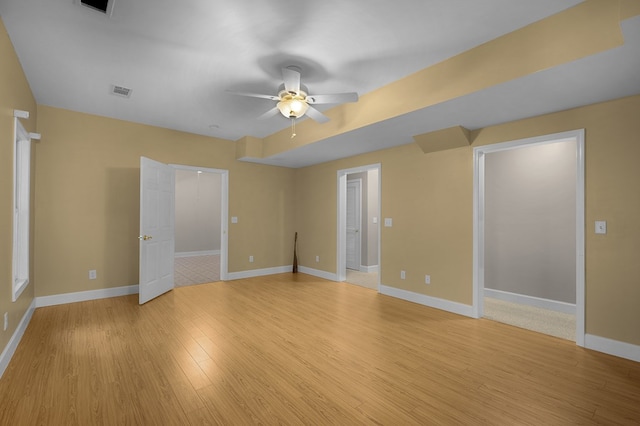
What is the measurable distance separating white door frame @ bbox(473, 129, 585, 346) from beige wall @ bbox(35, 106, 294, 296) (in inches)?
176

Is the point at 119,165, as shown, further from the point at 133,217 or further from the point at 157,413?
the point at 157,413

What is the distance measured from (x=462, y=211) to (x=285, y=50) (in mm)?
2908

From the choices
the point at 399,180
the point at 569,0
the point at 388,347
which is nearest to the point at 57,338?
the point at 388,347

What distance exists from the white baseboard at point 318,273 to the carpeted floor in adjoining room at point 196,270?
1.82 m

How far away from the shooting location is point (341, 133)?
3955 millimetres

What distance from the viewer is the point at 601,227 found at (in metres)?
2.79

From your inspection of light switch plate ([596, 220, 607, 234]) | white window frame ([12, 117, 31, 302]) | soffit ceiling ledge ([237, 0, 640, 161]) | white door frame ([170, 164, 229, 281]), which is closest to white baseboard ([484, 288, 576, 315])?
light switch plate ([596, 220, 607, 234])

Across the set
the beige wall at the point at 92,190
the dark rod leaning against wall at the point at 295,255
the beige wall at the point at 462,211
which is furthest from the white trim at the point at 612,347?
the beige wall at the point at 92,190

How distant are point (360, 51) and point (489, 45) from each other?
108 cm

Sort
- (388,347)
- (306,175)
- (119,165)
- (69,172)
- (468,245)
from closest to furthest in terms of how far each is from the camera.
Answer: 1. (388,347)
2. (468,245)
3. (69,172)
4. (119,165)
5. (306,175)

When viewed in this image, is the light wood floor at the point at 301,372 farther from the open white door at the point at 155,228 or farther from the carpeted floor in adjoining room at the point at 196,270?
the carpeted floor in adjoining room at the point at 196,270

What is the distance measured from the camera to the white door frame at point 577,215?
290 cm

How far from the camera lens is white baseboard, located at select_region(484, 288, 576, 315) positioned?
12.7 ft

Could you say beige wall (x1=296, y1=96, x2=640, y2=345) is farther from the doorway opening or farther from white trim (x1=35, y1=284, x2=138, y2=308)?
the doorway opening
